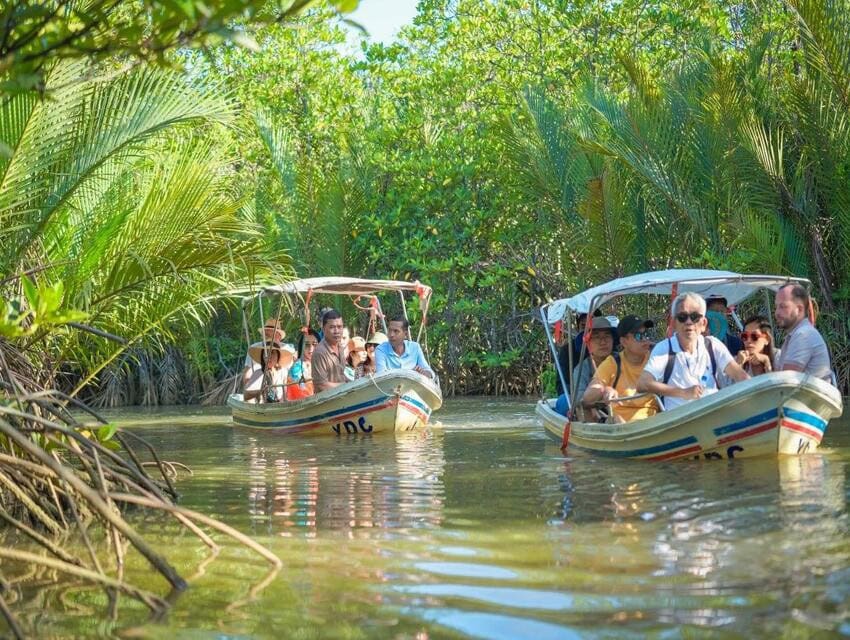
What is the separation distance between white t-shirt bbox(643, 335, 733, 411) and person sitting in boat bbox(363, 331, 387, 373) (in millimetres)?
6344

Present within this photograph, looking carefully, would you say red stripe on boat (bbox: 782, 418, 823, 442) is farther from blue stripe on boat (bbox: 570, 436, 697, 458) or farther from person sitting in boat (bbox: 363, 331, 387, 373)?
person sitting in boat (bbox: 363, 331, 387, 373)

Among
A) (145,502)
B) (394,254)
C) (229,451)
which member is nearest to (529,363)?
(394,254)

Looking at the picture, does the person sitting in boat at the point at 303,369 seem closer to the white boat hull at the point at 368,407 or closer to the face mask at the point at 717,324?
the white boat hull at the point at 368,407

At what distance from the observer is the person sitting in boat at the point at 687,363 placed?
10.3 metres

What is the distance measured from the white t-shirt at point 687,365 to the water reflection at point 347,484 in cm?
200

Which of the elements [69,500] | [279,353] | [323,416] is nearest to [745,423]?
[69,500]

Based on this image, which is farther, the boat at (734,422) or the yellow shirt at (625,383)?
the yellow shirt at (625,383)

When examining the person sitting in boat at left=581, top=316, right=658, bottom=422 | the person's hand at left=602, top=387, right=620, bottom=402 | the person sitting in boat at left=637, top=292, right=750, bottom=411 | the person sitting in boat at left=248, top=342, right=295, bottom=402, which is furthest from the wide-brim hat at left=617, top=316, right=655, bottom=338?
the person sitting in boat at left=248, top=342, right=295, bottom=402

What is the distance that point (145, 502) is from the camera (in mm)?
5641

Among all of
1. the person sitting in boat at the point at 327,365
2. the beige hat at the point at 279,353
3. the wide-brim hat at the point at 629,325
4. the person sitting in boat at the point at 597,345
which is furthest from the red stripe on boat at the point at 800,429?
the beige hat at the point at 279,353

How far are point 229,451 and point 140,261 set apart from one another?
18.8ft

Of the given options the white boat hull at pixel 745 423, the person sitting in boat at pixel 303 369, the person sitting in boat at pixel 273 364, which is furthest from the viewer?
the person sitting in boat at pixel 303 369

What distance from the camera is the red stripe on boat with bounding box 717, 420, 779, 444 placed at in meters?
10.3

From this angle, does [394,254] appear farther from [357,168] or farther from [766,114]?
[766,114]
